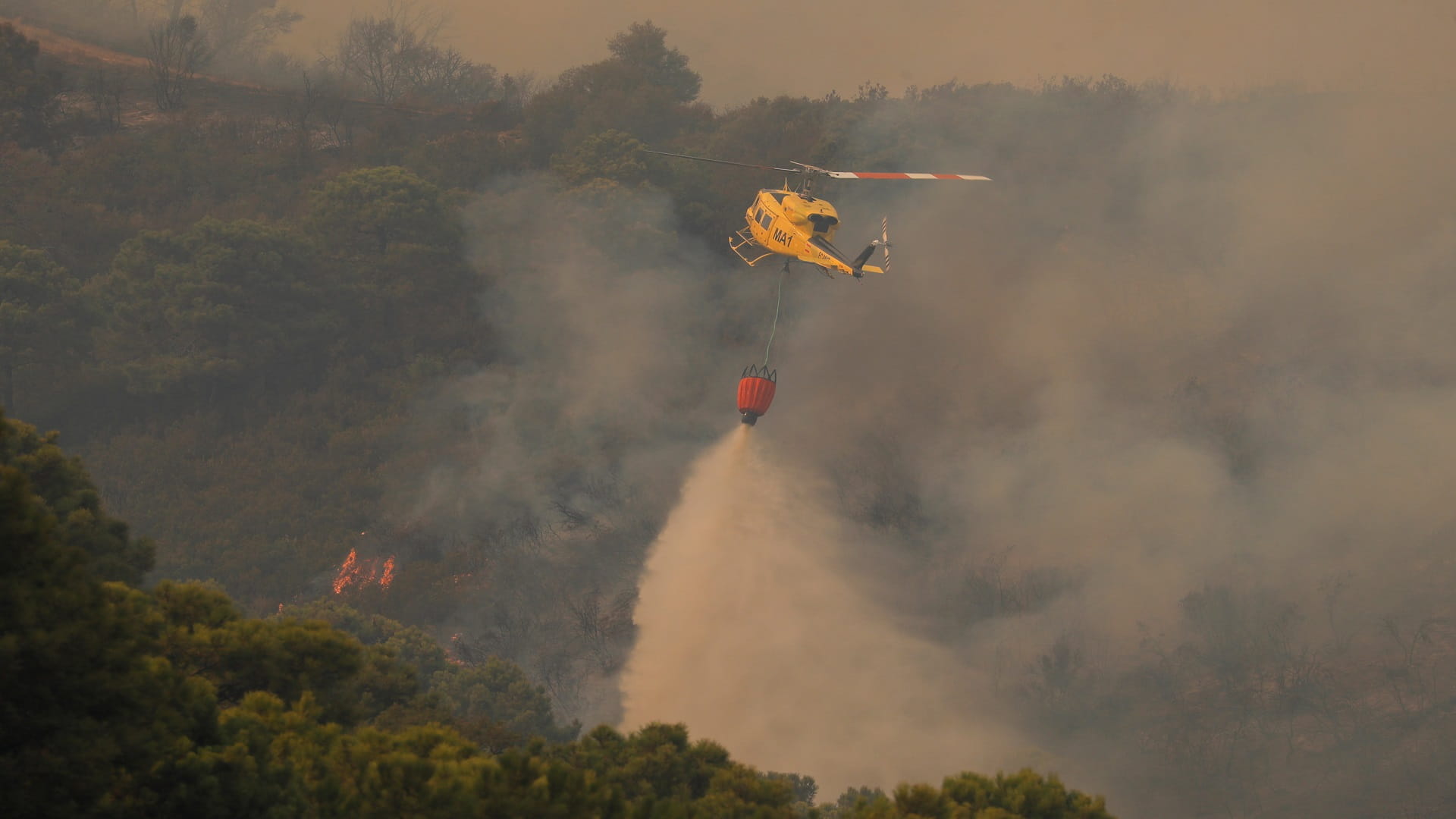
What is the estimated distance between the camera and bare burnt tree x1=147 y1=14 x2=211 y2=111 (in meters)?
81.8

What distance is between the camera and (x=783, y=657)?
49.1 m

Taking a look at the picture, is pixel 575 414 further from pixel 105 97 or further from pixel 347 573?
pixel 105 97

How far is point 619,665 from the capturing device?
5000 cm

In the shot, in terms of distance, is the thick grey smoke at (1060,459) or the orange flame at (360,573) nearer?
the thick grey smoke at (1060,459)

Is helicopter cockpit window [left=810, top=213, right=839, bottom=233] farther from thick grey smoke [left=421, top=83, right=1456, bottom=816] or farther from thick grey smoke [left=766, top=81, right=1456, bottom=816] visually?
thick grey smoke [left=766, top=81, right=1456, bottom=816]

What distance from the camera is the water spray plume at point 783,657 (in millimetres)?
46000

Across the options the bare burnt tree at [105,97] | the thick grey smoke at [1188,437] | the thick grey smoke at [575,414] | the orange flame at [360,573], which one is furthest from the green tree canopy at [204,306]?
the thick grey smoke at [1188,437]

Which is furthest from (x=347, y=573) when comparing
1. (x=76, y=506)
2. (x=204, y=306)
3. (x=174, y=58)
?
(x=174, y=58)

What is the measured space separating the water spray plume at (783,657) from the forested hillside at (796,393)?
3.52ft

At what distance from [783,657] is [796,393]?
50.1 feet

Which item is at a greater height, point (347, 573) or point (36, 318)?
point (36, 318)

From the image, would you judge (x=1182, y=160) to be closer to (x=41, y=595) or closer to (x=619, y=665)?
A: (x=619, y=665)

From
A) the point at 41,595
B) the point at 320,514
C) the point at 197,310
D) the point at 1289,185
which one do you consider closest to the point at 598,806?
the point at 41,595

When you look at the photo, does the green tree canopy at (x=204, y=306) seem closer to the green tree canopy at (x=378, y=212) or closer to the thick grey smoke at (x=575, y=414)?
the green tree canopy at (x=378, y=212)
